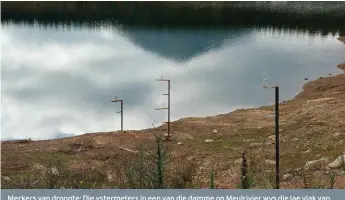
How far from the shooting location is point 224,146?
17.9m

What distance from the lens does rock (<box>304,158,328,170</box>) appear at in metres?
13.0

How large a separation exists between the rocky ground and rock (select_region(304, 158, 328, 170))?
0.02 m

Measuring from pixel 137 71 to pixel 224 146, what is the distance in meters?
17.0

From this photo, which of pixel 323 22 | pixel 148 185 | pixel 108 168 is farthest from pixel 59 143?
pixel 323 22

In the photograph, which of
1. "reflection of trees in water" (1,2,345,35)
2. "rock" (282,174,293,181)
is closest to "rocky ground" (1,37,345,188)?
"rock" (282,174,293,181)

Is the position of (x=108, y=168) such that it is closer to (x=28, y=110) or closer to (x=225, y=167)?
(x=225, y=167)

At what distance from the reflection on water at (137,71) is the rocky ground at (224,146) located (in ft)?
12.0

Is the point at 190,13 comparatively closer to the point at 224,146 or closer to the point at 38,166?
the point at 224,146

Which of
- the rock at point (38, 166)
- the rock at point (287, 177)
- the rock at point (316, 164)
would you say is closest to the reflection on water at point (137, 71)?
the rock at point (38, 166)

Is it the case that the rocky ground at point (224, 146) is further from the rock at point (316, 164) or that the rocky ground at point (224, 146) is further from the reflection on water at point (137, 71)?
the reflection on water at point (137, 71)

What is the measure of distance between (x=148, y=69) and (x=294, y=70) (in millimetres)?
9739

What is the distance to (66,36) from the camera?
153 feet

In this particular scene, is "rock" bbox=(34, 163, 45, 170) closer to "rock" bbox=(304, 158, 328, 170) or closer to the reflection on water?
"rock" bbox=(304, 158, 328, 170)

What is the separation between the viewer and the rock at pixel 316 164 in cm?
1302
